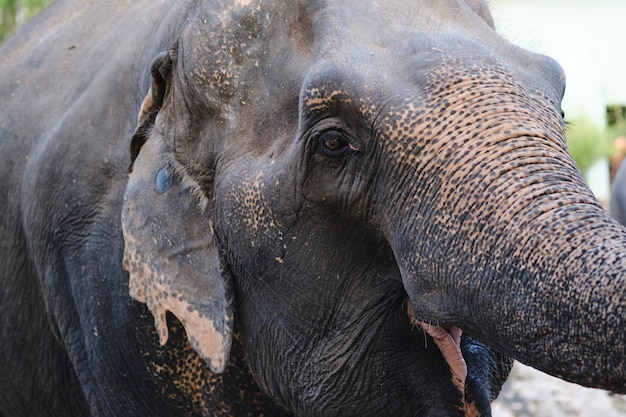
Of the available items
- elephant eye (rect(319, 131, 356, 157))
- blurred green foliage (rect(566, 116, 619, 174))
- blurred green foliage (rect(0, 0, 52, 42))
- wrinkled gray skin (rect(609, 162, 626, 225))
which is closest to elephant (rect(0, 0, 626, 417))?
elephant eye (rect(319, 131, 356, 157))

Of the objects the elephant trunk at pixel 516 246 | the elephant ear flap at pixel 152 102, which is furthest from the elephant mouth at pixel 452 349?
the elephant ear flap at pixel 152 102

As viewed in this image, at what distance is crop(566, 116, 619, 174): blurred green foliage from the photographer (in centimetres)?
1377

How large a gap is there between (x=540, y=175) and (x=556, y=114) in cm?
28

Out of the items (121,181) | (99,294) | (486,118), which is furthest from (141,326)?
(486,118)

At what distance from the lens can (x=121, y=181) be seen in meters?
2.90

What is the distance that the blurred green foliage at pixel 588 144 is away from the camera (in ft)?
45.2

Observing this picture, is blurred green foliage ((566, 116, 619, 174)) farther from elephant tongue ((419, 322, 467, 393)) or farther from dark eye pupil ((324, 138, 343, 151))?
dark eye pupil ((324, 138, 343, 151))

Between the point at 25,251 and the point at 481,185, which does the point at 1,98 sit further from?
the point at 481,185

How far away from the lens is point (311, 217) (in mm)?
2354

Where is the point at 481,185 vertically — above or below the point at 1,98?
above

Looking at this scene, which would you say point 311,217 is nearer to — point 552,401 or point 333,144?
A: point 333,144

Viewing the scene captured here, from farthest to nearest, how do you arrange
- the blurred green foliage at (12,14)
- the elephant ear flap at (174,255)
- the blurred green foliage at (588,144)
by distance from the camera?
1. the blurred green foliage at (588,144)
2. the blurred green foliage at (12,14)
3. the elephant ear flap at (174,255)

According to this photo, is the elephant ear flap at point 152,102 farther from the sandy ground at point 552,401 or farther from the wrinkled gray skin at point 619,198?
the wrinkled gray skin at point 619,198

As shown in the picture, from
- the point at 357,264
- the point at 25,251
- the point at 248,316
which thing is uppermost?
the point at 357,264
